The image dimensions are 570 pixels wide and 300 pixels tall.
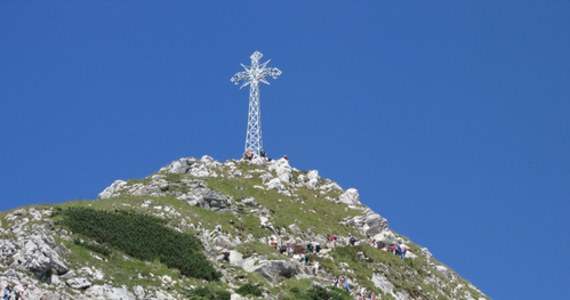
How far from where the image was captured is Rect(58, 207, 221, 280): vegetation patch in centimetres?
5309

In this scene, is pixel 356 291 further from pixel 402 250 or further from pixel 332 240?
pixel 402 250

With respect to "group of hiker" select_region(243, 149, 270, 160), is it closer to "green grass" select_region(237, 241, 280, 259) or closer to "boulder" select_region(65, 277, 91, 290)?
"green grass" select_region(237, 241, 280, 259)

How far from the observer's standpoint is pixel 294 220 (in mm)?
71000

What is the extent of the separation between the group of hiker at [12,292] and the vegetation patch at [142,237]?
1126cm

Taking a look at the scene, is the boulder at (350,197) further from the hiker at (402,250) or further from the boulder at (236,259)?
the boulder at (236,259)

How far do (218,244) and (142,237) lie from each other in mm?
6829

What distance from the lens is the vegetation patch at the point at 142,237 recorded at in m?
53.1

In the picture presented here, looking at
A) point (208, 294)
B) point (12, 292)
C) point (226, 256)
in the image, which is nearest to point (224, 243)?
point (226, 256)

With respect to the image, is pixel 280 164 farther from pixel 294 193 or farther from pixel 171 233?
pixel 171 233

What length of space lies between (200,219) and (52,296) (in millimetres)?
22914

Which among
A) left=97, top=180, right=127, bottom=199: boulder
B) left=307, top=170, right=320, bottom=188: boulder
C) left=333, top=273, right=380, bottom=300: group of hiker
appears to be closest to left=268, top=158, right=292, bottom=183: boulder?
left=307, top=170, right=320, bottom=188: boulder

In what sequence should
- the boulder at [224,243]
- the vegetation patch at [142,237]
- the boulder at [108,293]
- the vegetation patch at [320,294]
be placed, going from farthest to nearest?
1. the boulder at [224,243]
2. the vegetation patch at [320,294]
3. the vegetation patch at [142,237]
4. the boulder at [108,293]

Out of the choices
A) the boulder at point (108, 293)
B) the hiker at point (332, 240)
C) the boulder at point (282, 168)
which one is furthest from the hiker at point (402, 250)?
the boulder at point (108, 293)

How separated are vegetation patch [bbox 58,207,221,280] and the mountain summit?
10cm
